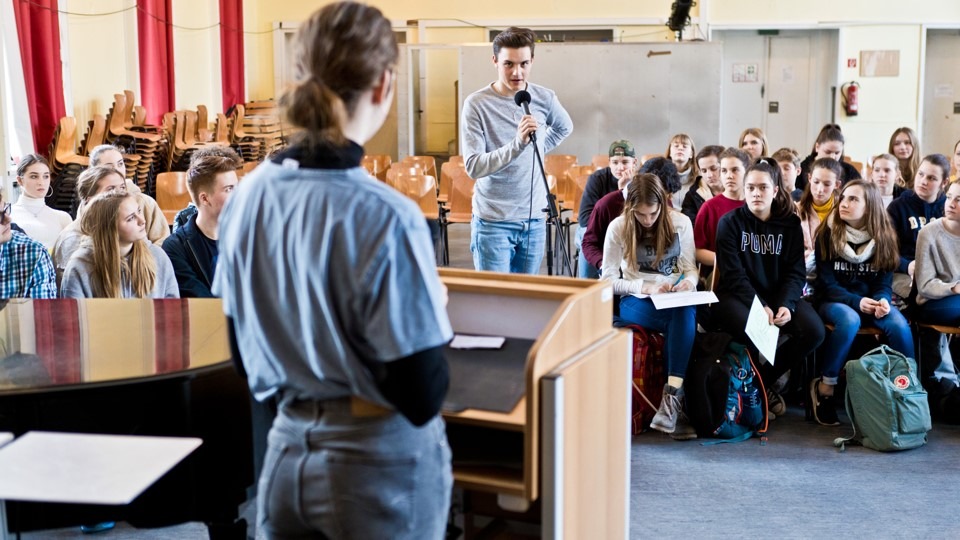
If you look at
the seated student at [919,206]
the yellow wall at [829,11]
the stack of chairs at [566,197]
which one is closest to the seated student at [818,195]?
the seated student at [919,206]

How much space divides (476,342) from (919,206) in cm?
357

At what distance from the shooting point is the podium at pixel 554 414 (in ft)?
6.62

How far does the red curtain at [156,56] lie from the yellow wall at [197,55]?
376 mm

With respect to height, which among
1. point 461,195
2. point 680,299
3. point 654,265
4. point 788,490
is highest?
point 461,195

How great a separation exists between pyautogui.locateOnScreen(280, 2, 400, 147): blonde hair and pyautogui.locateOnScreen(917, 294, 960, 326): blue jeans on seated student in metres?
3.68

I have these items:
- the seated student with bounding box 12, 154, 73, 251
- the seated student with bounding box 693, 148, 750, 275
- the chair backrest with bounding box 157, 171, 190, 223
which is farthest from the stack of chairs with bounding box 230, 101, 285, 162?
the seated student with bounding box 693, 148, 750, 275

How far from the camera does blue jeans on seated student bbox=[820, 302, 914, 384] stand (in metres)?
4.41

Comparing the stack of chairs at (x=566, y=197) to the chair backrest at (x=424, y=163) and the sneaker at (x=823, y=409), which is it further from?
the sneaker at (x=823, y=409)

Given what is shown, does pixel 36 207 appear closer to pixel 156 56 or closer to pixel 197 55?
pixel 156 56

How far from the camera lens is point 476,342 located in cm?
237

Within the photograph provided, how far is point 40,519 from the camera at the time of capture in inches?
86.7

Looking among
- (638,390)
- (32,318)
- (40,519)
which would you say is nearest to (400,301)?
(40,519)

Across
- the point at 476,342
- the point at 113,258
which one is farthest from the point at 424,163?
the point at 476,342

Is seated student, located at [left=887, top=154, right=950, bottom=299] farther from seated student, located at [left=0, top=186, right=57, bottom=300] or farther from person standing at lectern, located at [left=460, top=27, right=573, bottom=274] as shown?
seated student, located at [left=0, top=186, right=57, bottom=300]
